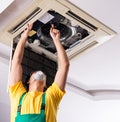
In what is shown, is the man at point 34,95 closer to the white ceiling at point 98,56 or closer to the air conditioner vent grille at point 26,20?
the air conditioner vent grille at point 26,20

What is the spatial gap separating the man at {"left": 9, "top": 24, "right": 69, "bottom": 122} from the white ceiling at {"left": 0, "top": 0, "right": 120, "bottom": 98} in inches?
7.4

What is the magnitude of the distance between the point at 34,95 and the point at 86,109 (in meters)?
1.48

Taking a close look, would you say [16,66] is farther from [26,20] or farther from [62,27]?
[62,27]

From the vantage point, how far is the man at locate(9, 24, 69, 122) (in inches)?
66.3

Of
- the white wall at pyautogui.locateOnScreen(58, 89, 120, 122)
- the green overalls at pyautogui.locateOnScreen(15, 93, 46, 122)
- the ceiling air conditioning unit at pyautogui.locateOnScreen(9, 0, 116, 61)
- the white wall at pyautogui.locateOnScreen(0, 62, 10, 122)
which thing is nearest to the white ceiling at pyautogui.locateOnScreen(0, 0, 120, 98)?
the ceiling air conditioning unit at pyautogui.locateOnScreen(9, 0, 116, 61)

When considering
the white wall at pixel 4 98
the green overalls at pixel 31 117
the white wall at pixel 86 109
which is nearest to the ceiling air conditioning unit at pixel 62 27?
the white wall at pixel 4 98

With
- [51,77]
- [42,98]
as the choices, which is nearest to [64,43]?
[51,77]

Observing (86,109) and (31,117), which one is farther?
(86,109)

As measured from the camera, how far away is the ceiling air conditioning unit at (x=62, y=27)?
1892 mm

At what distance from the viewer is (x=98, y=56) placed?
250 centimetres

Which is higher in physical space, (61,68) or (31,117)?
(61,68)

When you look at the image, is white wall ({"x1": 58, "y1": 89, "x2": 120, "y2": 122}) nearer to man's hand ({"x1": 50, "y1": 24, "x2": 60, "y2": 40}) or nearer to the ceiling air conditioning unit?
the ceiling air conditioning unit

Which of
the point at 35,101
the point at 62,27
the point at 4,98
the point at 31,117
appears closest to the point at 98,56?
the point at 62,27

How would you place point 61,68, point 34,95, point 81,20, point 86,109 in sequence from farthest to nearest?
1. point 86,109
2. point 81,20
3. point 61,68
4. point 34,95
